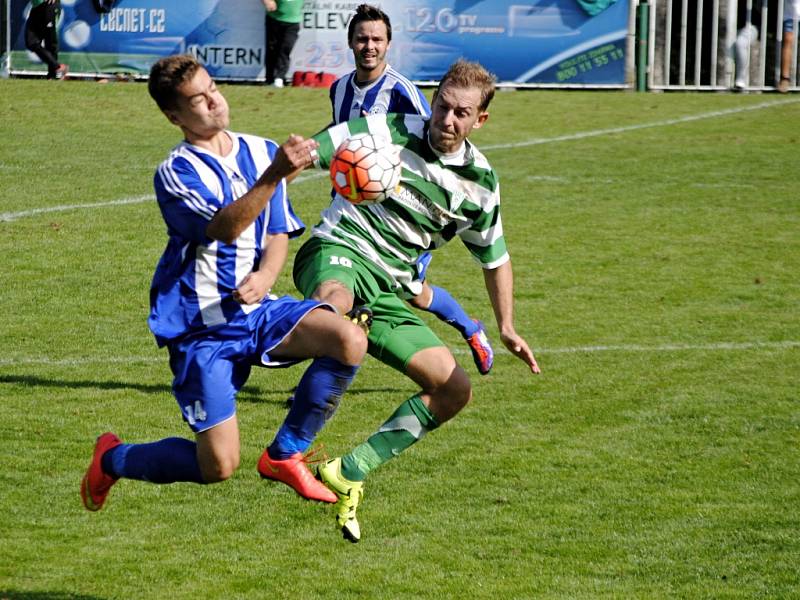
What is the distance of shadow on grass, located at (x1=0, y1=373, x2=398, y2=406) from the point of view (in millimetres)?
8344

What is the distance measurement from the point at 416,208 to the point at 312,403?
124 cm

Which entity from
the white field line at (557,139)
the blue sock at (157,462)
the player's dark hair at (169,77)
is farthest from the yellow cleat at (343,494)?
the white field line at (557,139)

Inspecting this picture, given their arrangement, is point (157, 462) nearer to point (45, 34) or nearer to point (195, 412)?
point (195, 412)

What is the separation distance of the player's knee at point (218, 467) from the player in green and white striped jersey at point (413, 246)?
0.44m

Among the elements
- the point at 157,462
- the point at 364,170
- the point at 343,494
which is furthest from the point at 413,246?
the point at 157,462

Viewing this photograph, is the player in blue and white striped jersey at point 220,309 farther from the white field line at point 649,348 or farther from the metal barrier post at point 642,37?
the metal barrier post at point 642,37

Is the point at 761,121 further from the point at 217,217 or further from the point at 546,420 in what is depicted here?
the point at 217,217

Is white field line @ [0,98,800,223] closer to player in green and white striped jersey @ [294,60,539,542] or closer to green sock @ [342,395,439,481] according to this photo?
player in green and white striped jersey @ [294,60,539,542]

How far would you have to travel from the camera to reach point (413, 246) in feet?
21.0

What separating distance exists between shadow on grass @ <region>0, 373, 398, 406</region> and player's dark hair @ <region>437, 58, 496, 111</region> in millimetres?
2966

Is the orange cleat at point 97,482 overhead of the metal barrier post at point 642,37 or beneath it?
beneath

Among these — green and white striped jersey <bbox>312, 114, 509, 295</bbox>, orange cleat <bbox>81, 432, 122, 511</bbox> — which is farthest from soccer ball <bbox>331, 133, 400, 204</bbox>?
orange cleat <bbox>81, 432, 122, 511</bbox>

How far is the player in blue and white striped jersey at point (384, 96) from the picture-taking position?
8578mm

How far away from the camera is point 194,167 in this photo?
205 inches
